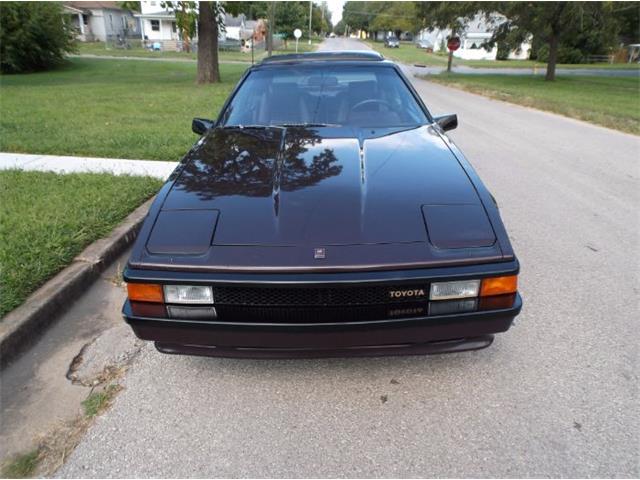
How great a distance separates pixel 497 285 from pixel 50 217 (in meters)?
3.55

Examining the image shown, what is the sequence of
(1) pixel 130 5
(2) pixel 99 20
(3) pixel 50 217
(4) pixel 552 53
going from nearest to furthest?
(3) pixel 50 217 → (1) pixel 130 5 → (4) pixel 552 53 → (2) pixel 99 20

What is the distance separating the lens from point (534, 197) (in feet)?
17.1

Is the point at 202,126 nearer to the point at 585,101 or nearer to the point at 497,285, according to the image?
the point at 497,285

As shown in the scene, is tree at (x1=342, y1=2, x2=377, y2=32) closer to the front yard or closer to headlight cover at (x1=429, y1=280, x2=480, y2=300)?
the front yard

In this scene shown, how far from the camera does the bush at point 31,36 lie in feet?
64.3

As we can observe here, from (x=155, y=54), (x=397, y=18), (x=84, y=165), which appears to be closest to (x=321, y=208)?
(x=84, y=165)

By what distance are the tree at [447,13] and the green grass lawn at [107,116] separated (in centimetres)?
1127

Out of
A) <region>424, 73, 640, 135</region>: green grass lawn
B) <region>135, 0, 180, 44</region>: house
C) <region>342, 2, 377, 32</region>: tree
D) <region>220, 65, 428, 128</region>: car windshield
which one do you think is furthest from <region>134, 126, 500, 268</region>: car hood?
<region>342, 2, 377, 32</region>: tree

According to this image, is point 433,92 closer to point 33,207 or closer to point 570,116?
point 570,116

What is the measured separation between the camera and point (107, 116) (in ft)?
30.2

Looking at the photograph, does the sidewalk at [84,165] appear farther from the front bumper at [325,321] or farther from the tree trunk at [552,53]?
the tree trunk at [552,53]

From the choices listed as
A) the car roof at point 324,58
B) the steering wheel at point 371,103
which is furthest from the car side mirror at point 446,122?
the car roof at point 324,58

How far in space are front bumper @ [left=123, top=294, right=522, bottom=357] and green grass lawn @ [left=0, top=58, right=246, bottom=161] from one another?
4632mm

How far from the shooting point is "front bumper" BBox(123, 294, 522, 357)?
2.00 m
